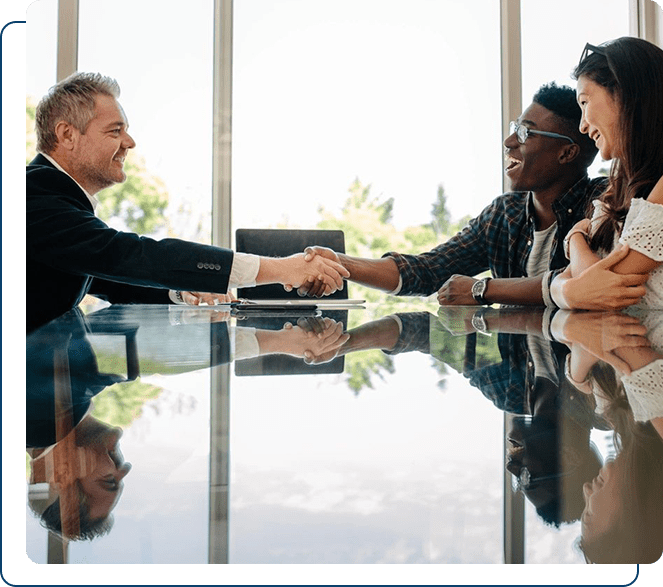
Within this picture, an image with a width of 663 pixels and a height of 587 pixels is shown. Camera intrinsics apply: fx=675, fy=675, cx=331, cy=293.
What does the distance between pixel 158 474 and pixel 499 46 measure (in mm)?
4822

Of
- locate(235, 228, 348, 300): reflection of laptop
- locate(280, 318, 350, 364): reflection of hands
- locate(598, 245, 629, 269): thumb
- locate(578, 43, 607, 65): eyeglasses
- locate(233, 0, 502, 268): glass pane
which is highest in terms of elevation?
locate(233, 0, 502, 268): glass pane


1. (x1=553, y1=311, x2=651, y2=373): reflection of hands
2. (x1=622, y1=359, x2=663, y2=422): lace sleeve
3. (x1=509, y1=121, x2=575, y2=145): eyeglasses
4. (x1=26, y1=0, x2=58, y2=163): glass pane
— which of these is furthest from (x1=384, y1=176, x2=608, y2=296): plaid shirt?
(x1=26, y1=0, x2=58, y2=163): glass pane

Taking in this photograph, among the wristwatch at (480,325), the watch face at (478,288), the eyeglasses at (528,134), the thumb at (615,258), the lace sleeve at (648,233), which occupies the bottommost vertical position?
the wristwatch at (480,325)

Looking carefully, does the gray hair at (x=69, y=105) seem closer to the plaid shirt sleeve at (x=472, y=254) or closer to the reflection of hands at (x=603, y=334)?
the plaid shirt sleeve at (x=472, y=254)

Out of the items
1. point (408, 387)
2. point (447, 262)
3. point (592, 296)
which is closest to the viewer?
point (408, 387)

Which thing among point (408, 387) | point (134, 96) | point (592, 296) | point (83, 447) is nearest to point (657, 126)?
point (592, 296)

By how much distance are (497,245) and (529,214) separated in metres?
0.21

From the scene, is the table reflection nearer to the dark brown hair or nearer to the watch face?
the dark brown hair

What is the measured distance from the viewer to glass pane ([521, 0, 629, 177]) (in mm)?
4582

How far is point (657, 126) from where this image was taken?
183cm

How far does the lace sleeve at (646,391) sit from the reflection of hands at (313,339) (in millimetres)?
331

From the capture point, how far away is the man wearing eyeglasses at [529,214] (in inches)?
94.3

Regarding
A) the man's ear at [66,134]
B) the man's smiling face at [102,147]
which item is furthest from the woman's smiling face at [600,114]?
the man's ear at [66,134]

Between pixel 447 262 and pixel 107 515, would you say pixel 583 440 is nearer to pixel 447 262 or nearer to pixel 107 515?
pixel 107 515
